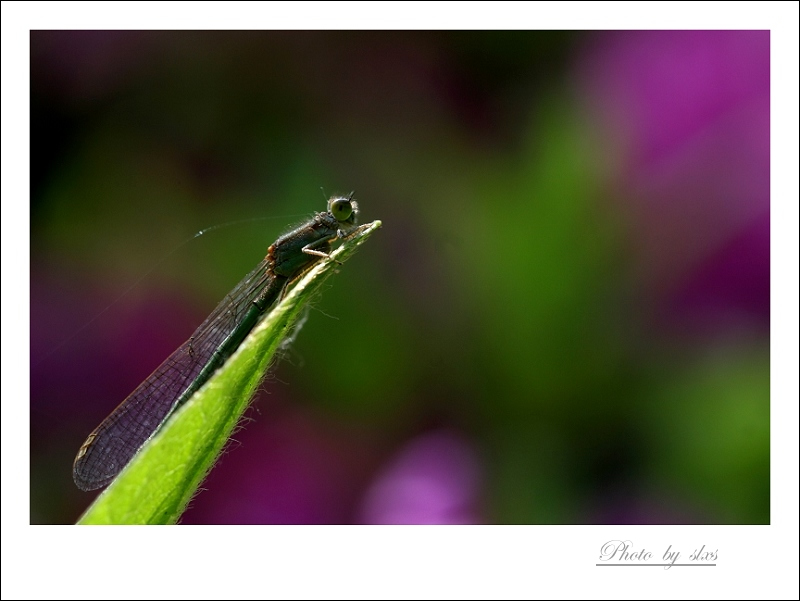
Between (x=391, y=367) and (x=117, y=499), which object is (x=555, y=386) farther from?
(x=117, y=499)

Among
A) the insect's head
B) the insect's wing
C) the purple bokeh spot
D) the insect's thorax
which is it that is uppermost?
the insect's head

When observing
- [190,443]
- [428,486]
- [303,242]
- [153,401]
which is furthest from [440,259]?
[190,443]

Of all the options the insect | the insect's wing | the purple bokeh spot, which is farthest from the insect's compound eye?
the purple bokeh spot

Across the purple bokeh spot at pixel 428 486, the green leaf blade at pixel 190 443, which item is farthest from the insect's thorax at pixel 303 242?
the green leaf blade at pixel 190 443

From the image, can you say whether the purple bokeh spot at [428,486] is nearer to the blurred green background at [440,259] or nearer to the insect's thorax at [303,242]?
the blurred green background at [440,259]

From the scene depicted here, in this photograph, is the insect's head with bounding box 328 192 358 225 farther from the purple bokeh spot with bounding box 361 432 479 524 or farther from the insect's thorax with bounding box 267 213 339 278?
the purple bokeh spot with bounding box 361 432 479 524

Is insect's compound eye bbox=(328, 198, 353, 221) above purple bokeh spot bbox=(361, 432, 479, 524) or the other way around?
above
